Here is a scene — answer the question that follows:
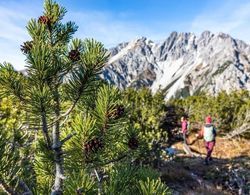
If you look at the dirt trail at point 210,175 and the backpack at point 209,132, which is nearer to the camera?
the dirt trail at point 210,175

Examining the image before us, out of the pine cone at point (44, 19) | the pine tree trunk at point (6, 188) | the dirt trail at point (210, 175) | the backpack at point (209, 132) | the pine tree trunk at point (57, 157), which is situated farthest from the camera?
the backpack at point (209, 132)

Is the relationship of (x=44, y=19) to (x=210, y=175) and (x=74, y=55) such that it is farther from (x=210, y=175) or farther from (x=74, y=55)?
(x=210, y=175)

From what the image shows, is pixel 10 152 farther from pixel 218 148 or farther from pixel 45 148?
pixel 218 148

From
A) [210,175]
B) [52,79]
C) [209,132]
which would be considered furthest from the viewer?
[209,132]

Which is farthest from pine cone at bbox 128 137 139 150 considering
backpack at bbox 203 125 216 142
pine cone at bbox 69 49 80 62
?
backpack at bbox 203 125 216 142

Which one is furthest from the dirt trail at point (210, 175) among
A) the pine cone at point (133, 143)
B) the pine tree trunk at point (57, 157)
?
the pine tree trunk at point (57, 157)

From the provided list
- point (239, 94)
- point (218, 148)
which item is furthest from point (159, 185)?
point (239, 94)

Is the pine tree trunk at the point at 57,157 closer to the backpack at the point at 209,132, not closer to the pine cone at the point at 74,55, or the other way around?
the pine cone at the point at 74,55

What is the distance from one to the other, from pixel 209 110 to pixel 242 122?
253 cm

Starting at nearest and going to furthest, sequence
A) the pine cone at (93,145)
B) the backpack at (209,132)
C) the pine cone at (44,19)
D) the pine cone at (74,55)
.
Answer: the pine cone at (93,145), the pine cone at (74,55), the pine cone at (44,19), the backpack at (209,132)

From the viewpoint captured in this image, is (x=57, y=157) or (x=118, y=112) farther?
(x=57, y=157)

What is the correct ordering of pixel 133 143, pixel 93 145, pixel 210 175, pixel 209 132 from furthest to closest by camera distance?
pixel 209 132 < pixel 210 175 < pixel 133 143 < pixel 93 145

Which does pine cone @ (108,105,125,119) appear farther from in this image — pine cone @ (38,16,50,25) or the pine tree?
pine cone @ (38,16,50,25)

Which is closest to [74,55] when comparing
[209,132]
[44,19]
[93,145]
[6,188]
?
[44,19]
